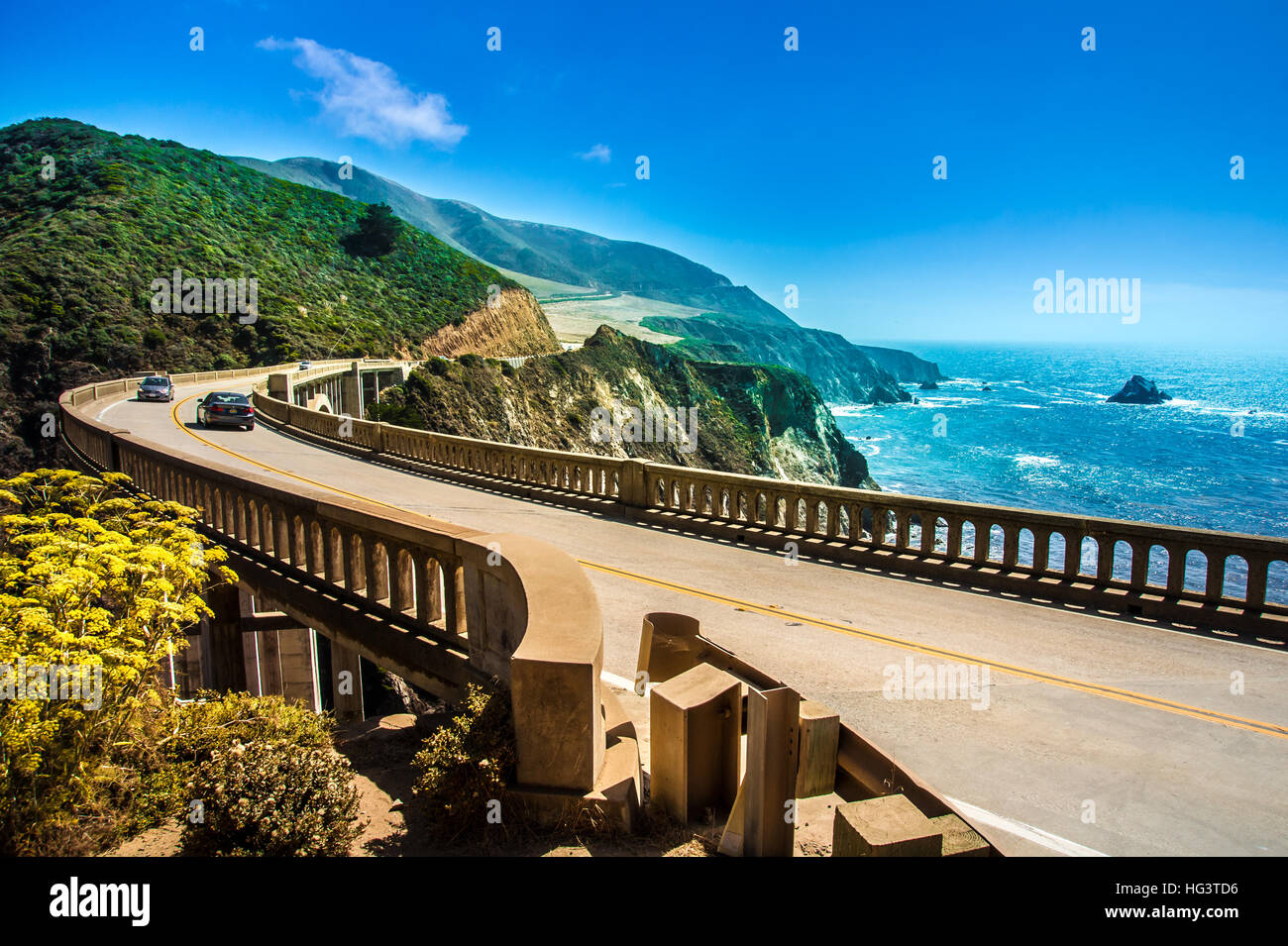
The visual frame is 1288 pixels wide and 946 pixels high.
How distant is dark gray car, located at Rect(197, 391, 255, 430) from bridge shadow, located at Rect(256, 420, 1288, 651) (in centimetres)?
1645

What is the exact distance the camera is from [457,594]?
19.0 ft

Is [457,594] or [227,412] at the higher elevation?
[227,412]

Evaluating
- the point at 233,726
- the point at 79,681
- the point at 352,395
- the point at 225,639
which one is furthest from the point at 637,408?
the point at 79,681

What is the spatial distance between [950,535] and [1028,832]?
6566mm

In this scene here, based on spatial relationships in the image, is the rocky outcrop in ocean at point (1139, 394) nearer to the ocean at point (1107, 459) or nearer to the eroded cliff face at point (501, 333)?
the ocean at point (1107, 459)

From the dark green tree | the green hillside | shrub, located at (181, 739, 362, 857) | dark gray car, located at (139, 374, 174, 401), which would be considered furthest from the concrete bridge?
the dark green tree

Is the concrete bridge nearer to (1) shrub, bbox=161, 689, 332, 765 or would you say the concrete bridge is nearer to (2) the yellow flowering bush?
(1) shrub, bbox=161, 689, 332, 765

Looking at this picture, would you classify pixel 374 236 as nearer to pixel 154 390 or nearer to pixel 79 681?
pixel 154 390

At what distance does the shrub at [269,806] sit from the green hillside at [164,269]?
52.2 meters

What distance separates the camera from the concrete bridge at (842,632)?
4363 mm

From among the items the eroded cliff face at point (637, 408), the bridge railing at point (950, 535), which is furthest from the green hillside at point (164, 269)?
the bridge railing at point (950, 535)

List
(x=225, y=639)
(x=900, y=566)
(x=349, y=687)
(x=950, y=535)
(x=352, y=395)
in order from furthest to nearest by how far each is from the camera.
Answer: (x=352, y=395)
(x=225, y=639)
(x=349, y=687)
(x=900, y=566)
(x=950, y=535)
